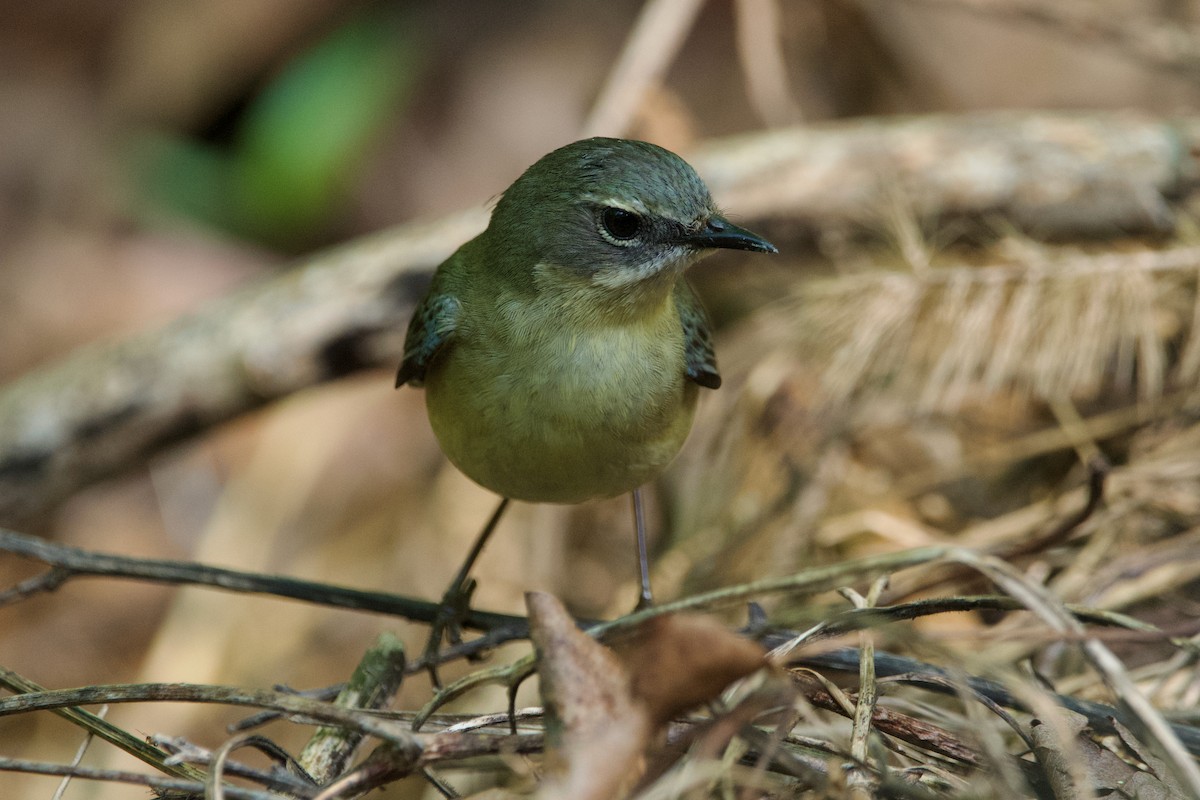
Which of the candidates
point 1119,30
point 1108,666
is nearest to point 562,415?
point 1108,666

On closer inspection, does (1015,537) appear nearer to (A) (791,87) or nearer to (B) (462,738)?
(B) (462,738)

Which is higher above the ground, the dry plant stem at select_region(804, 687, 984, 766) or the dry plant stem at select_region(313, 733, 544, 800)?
the dry plant stem at select_region(313, 733, 544, 800)

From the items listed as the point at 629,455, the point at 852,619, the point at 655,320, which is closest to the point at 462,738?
the point at 852,619

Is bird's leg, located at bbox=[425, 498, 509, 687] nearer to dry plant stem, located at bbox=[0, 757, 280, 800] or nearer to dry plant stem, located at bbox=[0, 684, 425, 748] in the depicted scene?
dry plant stem, located at bbox=[0, 684, 425, 748]

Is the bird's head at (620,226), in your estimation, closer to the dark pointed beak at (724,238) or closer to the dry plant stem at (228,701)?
the dark pointed beak at (724,238)

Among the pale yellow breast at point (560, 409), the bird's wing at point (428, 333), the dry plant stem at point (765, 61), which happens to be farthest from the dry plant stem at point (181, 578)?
the dry plant stem at point (765, 61)

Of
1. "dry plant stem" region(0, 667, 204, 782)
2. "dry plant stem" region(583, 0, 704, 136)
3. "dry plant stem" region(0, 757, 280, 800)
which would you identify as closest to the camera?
"dry plant stem" region(0, 757, 280, 800)

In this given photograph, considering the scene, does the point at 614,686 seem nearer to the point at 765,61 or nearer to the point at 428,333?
the point at 428,333

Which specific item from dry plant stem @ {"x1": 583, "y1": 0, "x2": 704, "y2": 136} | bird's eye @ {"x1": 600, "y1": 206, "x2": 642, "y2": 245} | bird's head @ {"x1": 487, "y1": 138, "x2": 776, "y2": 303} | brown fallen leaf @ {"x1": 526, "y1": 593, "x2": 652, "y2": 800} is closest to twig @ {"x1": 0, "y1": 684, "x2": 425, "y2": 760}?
brown fallen leaf @ {"x1": 526, "y1": 593, "x2": 652, "y2": 800}
